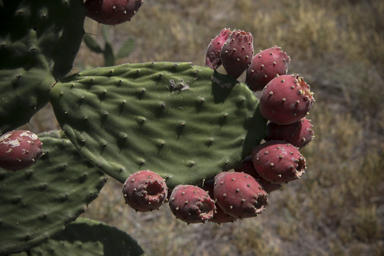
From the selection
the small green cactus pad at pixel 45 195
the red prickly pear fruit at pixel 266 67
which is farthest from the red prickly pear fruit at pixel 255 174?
the small green cactus pad at pixel 45 195

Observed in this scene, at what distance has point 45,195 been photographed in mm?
1308

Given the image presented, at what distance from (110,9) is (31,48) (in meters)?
0.26

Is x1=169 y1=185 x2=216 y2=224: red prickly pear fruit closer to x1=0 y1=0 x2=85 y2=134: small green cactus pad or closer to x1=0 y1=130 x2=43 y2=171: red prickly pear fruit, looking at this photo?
x1=0 y1=130 x2=43 y2=171: red prickly pear fruit

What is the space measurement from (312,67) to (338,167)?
139 cm

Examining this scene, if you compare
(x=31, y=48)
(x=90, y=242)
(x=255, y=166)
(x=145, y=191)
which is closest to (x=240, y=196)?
(x=255, y=166)

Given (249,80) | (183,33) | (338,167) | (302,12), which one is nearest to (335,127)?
(338,167)

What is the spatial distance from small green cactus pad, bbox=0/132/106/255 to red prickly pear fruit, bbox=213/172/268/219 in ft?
1.95

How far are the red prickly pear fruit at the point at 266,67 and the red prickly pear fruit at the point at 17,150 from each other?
67 cm

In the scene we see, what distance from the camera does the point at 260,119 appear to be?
1.04 meters

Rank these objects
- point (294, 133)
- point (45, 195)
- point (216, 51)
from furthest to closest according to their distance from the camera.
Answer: point (45, 195)
point (216, 51)
point (294, 133)

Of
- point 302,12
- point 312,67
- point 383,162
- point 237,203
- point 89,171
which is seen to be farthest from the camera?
point 302,12

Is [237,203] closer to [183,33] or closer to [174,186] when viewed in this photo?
[174,186]

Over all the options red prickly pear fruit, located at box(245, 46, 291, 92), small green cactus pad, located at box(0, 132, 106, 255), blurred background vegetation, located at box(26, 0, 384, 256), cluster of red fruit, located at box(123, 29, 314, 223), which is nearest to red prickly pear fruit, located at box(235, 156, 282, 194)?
cluster of red fruit, located at box(123, 29, 314, 223)

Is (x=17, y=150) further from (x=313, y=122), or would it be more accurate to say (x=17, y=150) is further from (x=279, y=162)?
(x=313, y=122)
